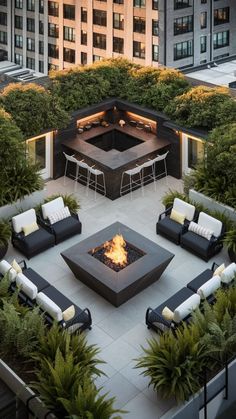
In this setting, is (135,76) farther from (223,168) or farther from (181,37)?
(181,37)

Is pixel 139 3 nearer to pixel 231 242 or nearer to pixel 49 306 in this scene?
pixel 231 242

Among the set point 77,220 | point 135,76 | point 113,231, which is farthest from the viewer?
point 135,76

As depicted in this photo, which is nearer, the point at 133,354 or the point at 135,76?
the point at 133,354

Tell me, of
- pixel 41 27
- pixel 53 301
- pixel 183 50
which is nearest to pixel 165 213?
pixel 53 301

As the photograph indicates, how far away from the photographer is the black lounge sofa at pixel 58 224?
60.6 ft

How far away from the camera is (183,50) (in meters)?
60.0

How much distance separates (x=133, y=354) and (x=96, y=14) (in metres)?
54.9

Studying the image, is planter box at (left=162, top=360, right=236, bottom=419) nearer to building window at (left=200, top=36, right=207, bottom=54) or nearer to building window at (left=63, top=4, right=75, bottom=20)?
building window at (left=200, top=36, right=207, bottom=54)

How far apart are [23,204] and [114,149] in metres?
6.27

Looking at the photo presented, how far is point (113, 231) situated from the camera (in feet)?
58.2

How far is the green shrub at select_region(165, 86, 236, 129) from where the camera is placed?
66.5 feet

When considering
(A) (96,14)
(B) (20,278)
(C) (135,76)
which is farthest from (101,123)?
(A) (96,14)

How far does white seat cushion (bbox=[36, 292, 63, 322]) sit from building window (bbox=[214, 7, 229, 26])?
2135 inches

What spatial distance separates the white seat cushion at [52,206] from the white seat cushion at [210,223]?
4271mm
